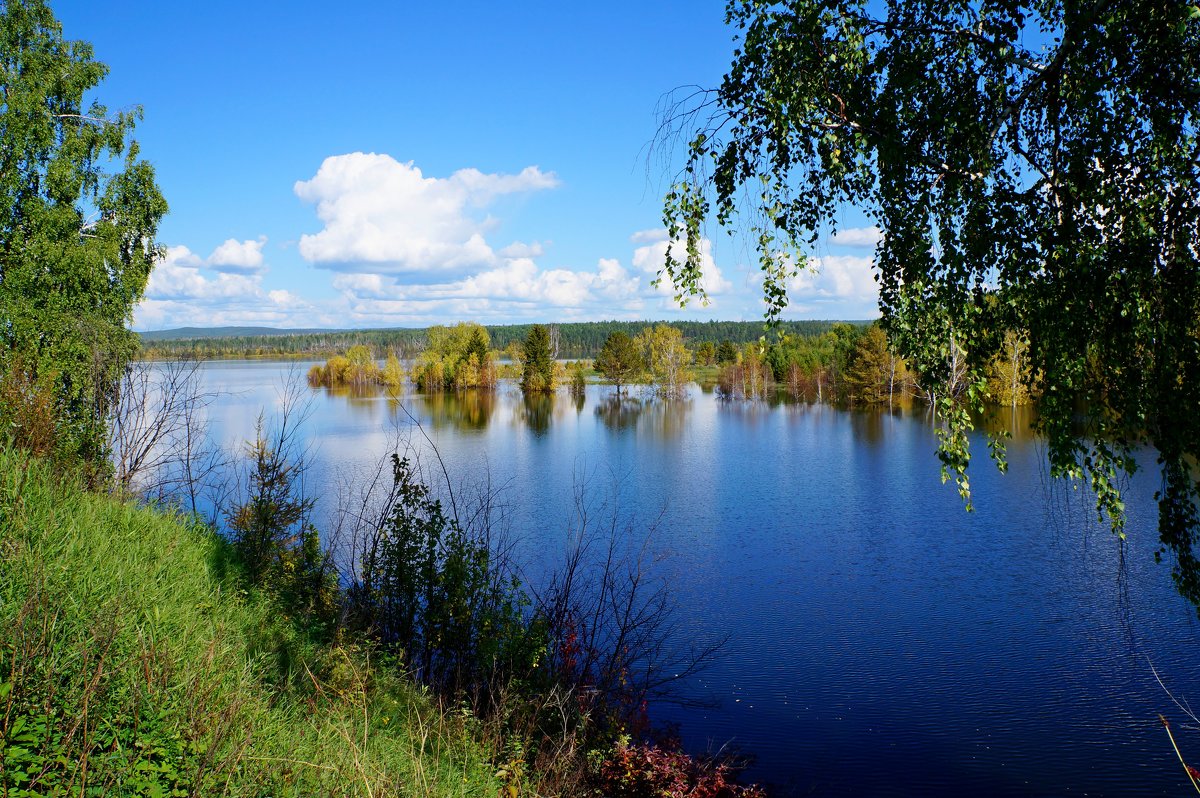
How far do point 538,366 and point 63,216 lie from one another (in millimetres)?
59110

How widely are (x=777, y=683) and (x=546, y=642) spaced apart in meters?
3.62

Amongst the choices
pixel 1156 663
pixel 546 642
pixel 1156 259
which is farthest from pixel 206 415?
pixel 1156 259

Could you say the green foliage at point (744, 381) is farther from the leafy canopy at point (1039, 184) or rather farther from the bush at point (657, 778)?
the leafy canopy at point (1039, 184)

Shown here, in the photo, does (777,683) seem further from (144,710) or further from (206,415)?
(206,415)

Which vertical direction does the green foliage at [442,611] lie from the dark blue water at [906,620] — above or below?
above

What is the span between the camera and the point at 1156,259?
10.8ft

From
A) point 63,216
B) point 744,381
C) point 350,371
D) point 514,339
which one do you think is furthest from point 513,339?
point 63,216

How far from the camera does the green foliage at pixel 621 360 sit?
245 ft

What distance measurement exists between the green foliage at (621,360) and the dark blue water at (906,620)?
47219 millimetres

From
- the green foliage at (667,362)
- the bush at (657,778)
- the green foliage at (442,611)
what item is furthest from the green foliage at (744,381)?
the bush at (657,778)

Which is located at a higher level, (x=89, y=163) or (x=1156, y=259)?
(x=89, y=163)

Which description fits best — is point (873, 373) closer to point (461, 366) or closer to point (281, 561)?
point (461, 366)

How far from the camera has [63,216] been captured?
49.0ft

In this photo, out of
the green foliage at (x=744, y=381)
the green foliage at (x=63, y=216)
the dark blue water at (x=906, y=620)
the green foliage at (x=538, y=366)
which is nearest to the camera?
the dark blue water at (x=906, y=620)
